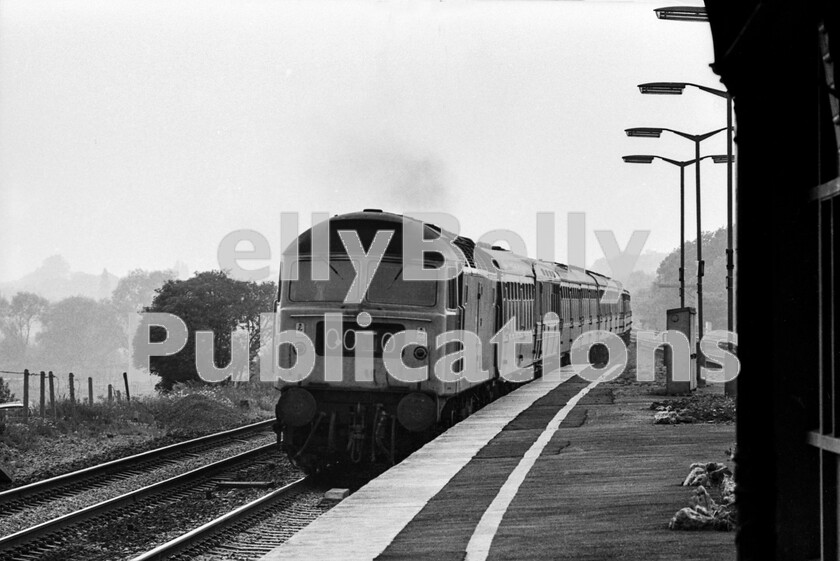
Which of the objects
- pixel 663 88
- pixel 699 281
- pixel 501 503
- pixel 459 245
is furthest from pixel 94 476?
pixel 699 281

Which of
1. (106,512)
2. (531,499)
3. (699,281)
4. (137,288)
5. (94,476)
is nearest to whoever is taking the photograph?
(531,499)

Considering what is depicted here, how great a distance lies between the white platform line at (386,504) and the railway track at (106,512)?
3078 mm

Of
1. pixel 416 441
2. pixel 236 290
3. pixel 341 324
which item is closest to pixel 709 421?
pixel 416 441

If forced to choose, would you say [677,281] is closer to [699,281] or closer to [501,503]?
[699,281]

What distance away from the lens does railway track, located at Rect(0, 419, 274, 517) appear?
47.1ft

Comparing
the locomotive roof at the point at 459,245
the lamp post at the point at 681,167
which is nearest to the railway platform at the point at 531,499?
the locomotive roof at the point at 459,245

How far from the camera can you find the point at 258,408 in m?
33.3

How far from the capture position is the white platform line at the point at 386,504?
26.5 ft

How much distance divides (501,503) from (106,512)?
547 cm

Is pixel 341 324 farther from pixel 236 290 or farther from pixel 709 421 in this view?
pixel 236 290

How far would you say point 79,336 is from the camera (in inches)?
5384

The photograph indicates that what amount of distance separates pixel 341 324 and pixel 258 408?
60.4 ft

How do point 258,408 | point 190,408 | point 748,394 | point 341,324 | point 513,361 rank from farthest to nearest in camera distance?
point 258,408 → point 190,408 → point 513,361 → point 341,324 → point 748,394

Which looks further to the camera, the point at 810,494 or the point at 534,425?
the point at 534,425
